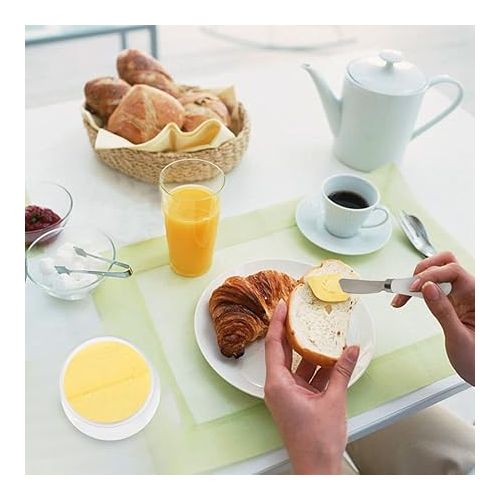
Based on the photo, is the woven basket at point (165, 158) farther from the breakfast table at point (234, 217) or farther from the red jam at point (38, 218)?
the red jam at point (38, 218)

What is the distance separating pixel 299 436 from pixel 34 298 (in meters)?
0.46

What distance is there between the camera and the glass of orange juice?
91cm

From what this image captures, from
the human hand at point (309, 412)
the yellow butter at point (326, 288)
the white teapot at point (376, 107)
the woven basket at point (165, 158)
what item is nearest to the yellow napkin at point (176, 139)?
the woven basket at point (165, 158)

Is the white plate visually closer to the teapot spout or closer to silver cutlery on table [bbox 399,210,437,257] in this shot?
silver cutlery on table [bbox 399,210,437,257]

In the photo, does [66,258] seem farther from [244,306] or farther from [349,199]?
[349,199]

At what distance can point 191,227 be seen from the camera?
90cm

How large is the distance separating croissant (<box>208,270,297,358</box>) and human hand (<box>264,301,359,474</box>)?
2.4 inches

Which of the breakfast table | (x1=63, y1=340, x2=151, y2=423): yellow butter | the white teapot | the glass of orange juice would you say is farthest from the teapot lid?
(x1=63, y1=340, x2=151, y2=423): yellow butter

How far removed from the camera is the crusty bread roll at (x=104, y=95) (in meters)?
1.11

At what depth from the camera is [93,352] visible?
769mm

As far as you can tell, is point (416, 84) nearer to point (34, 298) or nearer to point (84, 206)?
point (84, 206)

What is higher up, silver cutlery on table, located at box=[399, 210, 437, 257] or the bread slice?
the bread slice
